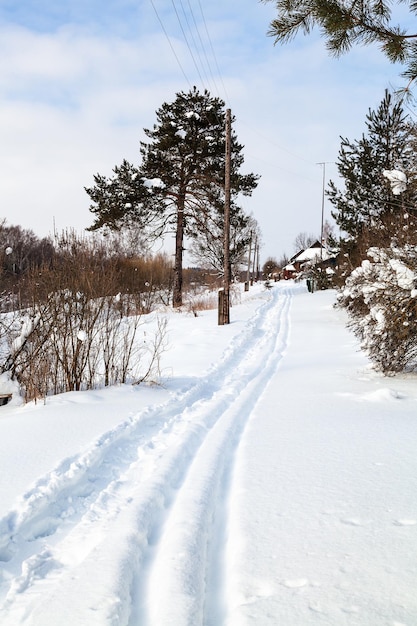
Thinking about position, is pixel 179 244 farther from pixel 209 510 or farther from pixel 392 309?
pixel 209 510

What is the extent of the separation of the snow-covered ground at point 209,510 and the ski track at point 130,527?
1cm

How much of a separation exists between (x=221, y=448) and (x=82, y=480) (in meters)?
1.26

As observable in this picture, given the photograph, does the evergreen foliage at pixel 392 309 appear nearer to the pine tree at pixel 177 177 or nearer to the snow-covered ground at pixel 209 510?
the snow-covered ground at pixel 209 510

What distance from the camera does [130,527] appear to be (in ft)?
9.21

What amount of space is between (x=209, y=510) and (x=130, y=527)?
55 centimetres

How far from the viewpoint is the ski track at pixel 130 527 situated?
212 cm

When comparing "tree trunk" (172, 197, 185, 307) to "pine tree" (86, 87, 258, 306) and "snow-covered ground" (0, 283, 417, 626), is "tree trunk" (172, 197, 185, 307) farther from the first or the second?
"snow-covered ground" (0, 283, 417, 626)

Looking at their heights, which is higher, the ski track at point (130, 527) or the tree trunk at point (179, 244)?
the tree trunk at point (179, 244)

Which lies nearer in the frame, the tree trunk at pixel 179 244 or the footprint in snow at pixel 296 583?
the footprint in snow at pixel 296 583

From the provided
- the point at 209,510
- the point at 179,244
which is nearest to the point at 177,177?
the point at 179,244

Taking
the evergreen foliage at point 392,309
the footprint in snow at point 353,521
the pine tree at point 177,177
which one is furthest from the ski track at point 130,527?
the pine tree at point 177,177

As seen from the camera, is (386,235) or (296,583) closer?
(296,583)

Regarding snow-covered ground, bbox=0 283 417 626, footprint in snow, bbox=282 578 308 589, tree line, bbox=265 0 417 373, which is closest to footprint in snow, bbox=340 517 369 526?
snow-covered ground, bbox=0 283 417 626

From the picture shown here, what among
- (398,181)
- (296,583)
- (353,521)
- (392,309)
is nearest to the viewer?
(296,583)
